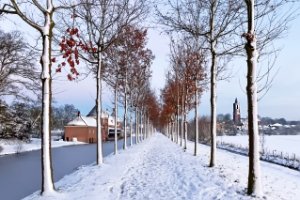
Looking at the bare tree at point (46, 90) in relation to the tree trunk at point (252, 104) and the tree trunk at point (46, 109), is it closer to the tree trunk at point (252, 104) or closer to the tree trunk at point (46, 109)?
the tree trunk at point (46, 109)

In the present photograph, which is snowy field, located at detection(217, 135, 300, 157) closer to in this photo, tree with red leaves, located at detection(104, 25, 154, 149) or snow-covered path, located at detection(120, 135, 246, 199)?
tree with red leaves, located at detection(104, 25, 154, 149)

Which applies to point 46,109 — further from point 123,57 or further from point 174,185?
point 123,57

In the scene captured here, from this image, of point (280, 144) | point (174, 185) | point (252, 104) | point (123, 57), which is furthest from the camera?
point (280, 144)

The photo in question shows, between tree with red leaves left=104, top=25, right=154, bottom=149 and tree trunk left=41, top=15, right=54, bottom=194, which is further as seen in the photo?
tree with red leaves left=104, top=25, right=154, bottom=149

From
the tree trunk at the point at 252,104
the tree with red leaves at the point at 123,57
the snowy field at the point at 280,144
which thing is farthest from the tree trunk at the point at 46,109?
the snowy field at the point at 280,144

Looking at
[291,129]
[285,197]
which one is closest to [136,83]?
[285,197]

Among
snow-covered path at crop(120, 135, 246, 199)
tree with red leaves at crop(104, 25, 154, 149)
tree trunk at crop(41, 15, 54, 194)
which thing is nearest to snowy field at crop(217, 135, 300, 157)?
tree with red leaves at crop(104, 25, 154, 149)

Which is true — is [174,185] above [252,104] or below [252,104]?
below

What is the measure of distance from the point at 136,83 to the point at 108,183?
30.6 meters

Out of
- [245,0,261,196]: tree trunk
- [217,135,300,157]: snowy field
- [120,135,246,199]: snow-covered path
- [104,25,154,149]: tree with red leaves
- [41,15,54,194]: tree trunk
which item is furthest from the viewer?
[217,135,300,157]: snowy field

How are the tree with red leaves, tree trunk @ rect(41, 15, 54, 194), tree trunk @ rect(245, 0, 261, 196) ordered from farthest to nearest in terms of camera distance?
1. the tree with red leaves
2. tree trunk @ rect(41, 15, 54, 194)
3. tree trunk @ rect(245, 0, 261, 196)

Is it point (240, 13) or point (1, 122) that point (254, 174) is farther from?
point (1, 122)

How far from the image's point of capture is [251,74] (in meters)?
11.0

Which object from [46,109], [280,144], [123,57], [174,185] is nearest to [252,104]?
[174,185]
